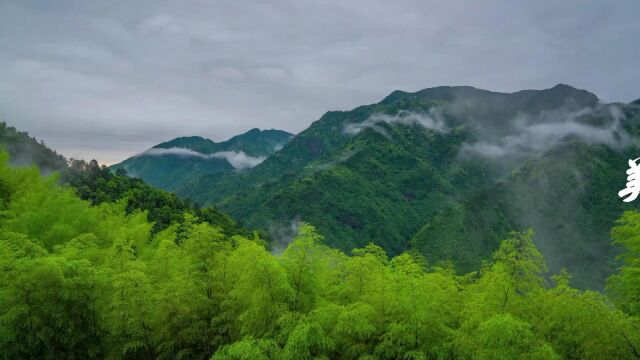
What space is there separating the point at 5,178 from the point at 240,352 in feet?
70.2

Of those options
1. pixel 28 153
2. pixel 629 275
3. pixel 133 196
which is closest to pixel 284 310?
pixel 629 275

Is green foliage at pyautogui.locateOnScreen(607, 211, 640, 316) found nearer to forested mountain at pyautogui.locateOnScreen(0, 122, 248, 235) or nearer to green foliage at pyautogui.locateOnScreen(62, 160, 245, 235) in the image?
forested mountain at pyautogui.locateOnScreen(0, 122, 248, 235)

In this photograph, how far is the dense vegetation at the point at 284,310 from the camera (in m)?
13.0

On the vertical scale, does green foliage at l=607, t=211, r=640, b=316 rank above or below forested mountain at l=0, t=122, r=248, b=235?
below

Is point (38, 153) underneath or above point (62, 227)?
above

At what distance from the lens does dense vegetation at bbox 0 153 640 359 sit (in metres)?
13.0

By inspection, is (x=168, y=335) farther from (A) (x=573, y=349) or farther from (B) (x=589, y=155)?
(B) (x=589, y=155)

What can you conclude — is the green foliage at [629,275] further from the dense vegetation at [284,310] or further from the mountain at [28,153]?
the mountain at [28,153]

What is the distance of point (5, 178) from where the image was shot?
26.8 metres

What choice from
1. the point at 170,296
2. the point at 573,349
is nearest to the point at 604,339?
the point at 573,349

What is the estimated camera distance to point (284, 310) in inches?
560

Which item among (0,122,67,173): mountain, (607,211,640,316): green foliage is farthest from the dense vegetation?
(0,122,67,173): mountain

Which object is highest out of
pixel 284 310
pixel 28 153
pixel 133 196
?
pixel 28 153

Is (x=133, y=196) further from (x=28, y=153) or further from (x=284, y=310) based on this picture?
(x=284, y=310)
